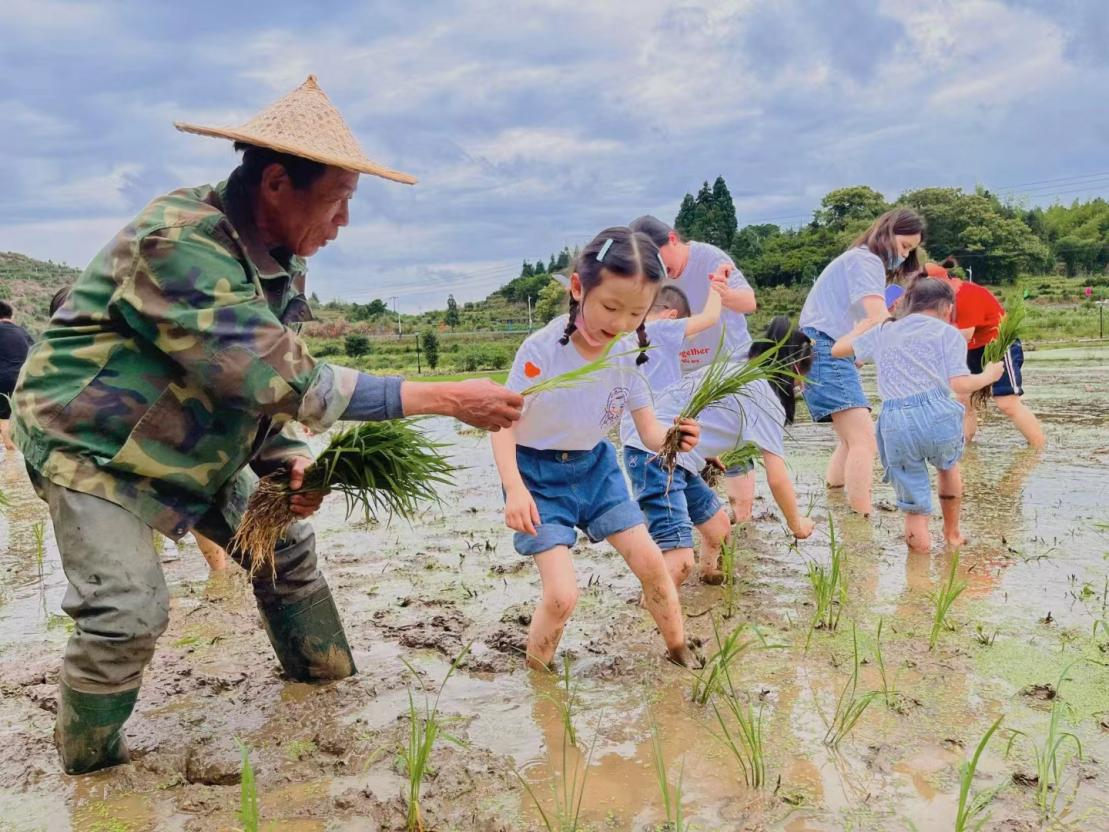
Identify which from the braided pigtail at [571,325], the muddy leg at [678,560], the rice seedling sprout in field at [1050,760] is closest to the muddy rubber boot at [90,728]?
the braided pigtail at [571,325]

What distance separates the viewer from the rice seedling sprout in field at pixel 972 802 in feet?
6.52

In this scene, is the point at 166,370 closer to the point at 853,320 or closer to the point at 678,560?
the point at 678,560

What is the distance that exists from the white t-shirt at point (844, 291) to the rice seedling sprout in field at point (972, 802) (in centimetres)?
362

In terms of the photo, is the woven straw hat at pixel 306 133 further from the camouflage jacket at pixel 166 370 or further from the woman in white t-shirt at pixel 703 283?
the woman in white t-shirt at pixel 703 283

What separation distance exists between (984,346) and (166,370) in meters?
7.42

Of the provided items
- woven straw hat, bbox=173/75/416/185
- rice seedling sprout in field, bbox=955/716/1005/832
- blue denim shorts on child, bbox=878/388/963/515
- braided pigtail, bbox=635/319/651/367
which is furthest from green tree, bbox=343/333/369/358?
rice seedling sprout in field, bbox=955/716/1005/832

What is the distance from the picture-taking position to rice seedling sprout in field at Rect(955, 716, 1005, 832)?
1987 millimetres

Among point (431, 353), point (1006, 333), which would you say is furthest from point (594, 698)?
point (431, 353)

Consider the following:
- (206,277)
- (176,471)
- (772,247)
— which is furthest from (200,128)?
(772,247)

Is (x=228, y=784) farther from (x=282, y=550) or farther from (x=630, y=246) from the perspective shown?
(x=630, y=246)

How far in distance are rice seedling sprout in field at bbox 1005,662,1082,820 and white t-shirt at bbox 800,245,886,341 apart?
333 centimetres

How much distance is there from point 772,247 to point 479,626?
69.3 metres

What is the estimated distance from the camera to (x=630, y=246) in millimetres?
3117

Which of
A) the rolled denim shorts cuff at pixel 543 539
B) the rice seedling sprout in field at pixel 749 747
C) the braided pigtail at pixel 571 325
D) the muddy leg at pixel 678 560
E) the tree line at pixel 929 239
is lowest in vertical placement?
the rice seedling sprout in field at pixel 749 747
